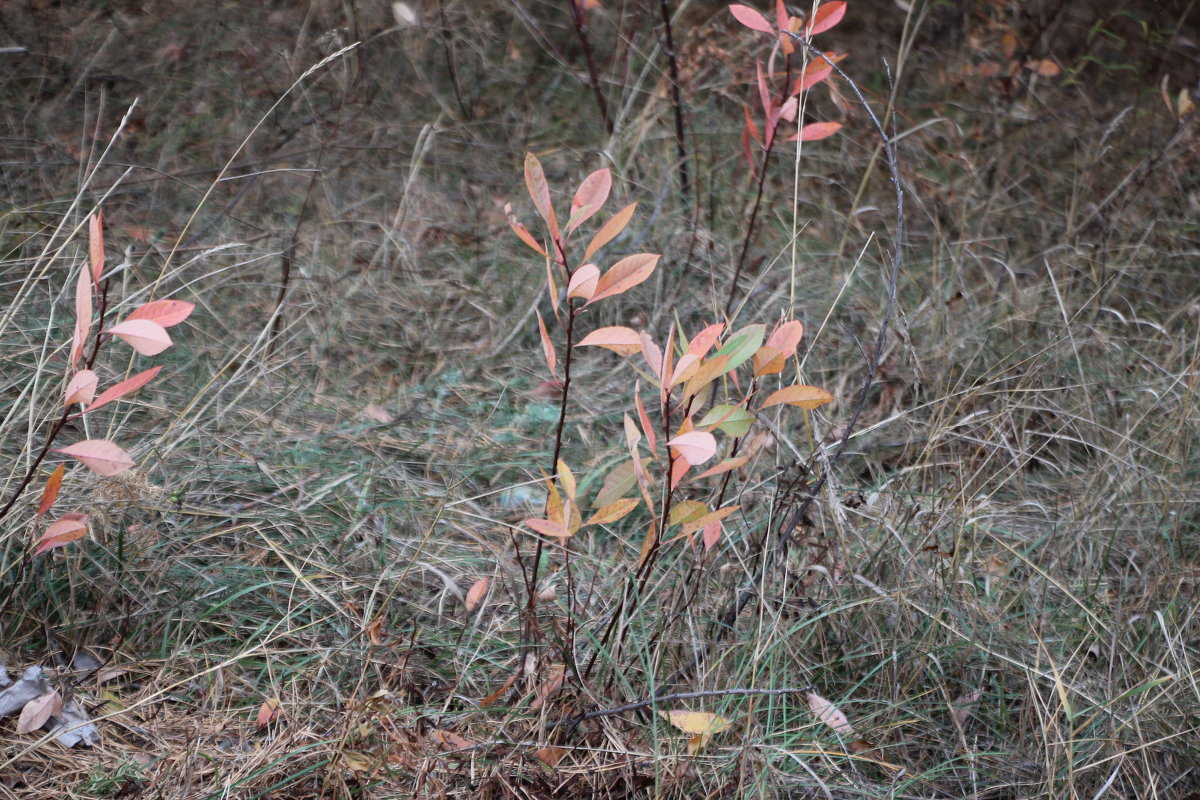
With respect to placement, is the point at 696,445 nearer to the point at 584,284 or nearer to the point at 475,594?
the point at 584,284

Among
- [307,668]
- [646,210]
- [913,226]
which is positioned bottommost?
[913,226]

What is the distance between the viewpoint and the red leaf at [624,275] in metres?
1.26

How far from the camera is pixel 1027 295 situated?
254 centimetres

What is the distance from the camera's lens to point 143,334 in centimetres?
119

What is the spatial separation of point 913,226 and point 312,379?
6.45 feet

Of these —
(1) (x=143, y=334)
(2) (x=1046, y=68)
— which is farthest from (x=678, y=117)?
(1) (x=143, y=334)

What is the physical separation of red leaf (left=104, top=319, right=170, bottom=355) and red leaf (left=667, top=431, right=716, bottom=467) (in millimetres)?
643

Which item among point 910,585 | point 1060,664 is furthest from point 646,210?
point 1060,664

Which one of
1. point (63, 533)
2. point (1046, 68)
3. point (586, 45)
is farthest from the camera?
point (1046, 68)

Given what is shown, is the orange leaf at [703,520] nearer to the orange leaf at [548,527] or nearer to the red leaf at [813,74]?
the orange leaf at [548,527]

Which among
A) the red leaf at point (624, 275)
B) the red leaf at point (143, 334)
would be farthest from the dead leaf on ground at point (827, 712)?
the red leaf at point (143, 334)

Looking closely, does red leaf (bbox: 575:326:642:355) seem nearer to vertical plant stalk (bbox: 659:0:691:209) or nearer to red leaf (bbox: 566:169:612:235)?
red leaf (bbox: 566:169:612:235)

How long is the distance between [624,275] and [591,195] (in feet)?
0.39

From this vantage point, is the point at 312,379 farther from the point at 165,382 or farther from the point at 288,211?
the point at 288,211
